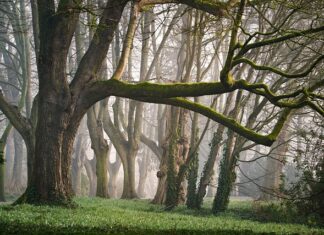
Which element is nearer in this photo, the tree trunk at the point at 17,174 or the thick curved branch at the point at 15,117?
the thick curved branch at the point at 15,117

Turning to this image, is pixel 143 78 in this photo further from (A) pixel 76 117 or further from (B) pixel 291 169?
(B) pixel 291 169

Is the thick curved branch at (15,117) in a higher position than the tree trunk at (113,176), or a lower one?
higher

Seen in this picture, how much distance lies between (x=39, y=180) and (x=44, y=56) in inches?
145

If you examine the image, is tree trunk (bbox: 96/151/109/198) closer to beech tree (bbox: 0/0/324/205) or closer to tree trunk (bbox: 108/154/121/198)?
beech tree (bbox: 0/0/324/205)

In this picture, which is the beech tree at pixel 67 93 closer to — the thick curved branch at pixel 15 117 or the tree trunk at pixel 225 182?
the tree trunk at pixel 225 182

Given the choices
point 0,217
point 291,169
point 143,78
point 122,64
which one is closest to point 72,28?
point 122,64

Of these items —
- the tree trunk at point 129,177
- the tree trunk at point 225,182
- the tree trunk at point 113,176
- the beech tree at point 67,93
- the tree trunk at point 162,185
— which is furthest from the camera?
the tree trunk at point 113,176

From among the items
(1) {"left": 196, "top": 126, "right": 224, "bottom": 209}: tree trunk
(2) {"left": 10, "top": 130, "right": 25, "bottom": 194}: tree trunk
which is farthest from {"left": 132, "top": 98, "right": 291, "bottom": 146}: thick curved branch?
(2) {"left": 10, "top": 130, "right": 25, "bottom": 194}: tree trunk

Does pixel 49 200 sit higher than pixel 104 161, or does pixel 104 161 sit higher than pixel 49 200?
pixel 104 161

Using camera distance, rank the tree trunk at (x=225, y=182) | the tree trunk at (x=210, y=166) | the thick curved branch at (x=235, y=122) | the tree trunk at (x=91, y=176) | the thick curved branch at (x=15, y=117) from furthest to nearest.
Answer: the tree trunk at (x=91, y=176), the tree trunk at (x=210, y=166), the thick curved branch at (x=15, y=117), the tree trunk at (x=225, y=182), the thick curved branch at (x=235, y=122)

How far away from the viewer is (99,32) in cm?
1330

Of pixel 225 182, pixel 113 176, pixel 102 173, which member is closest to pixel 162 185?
pixel 102 173

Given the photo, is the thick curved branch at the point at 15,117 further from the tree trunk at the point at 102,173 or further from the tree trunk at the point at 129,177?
the tree trunk at the point at 129,177

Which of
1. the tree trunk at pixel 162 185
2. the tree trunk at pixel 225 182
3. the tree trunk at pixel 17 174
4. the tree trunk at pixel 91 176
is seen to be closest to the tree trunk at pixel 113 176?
the tree trunk at pixel 91 176
